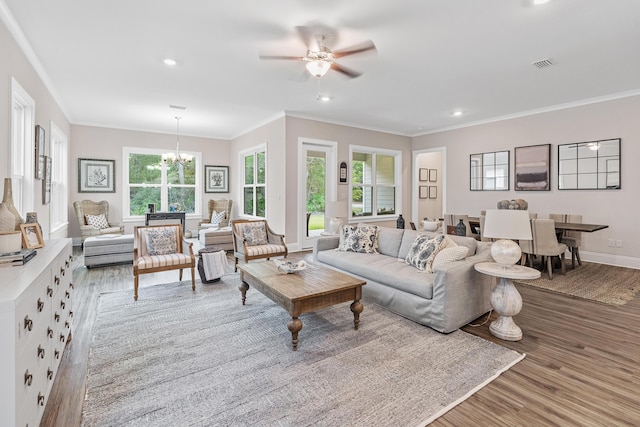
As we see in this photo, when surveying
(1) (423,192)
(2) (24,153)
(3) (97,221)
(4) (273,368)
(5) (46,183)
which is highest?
(2) (24,153)

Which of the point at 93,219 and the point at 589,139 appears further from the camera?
the point at 93,219

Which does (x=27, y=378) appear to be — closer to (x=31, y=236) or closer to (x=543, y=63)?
(x=31, y=236)

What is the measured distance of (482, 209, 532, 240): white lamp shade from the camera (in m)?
2.60

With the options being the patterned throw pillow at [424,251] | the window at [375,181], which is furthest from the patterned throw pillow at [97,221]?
the patterned throw pillow at [424,251]

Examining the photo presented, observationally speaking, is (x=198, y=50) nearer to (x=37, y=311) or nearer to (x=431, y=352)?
(x=37, y=311)

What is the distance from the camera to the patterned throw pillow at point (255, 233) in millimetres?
4965

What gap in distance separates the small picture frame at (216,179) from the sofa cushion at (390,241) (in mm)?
5967

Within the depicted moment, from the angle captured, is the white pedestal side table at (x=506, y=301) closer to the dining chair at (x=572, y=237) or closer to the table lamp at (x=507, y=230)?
the table lamp at (x=507, y=230)

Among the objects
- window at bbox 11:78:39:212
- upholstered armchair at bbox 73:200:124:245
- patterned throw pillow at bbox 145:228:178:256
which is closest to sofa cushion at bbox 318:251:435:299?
patterned throw pillow at bbox 145:228:178:256

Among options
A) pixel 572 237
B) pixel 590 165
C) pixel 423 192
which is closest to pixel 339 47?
pixel 572 237

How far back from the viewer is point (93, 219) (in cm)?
683

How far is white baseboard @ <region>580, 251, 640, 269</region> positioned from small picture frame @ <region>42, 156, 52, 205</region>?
875 centimetres

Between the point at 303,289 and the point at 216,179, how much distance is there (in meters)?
6.98

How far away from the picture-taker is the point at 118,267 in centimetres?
516
